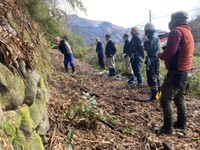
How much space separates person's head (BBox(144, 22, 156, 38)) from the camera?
24.1 ft

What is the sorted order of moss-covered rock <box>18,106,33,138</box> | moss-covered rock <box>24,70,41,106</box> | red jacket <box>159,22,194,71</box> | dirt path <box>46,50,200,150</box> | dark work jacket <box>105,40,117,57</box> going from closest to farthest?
moss-covered rock <box>18,106,33,138</box> < moss-covered rock <box>24,70,41,106</box> < dirt path <box>46,50,200,150</box> < red jacket <box>159,22,194,71</box> < dark work jacket <box>105,40,117,57</box>

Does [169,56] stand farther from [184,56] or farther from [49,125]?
[49,125]

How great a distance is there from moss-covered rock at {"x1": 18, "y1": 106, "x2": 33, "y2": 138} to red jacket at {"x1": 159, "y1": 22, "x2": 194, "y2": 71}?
2.55m

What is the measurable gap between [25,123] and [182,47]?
9.35 ft

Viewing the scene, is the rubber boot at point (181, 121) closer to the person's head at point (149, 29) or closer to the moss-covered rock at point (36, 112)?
the moss-covered rock at point (36, 112)

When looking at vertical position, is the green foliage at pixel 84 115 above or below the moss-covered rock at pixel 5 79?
A: below

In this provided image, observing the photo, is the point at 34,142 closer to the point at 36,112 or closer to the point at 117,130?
the point at 36,112

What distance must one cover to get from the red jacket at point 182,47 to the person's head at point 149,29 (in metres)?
2.44

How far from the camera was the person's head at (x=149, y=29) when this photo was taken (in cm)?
733

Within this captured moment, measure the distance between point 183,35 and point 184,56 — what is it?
0.33 meters

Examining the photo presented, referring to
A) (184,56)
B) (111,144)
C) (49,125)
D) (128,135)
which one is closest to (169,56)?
(184,56)

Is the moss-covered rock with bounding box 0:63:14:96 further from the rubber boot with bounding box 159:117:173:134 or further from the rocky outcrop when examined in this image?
the rubber boot with bounding box 159:117:173:134

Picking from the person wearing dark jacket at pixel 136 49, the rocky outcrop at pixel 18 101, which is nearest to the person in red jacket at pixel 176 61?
the rocky outcrop at pixel 18 101

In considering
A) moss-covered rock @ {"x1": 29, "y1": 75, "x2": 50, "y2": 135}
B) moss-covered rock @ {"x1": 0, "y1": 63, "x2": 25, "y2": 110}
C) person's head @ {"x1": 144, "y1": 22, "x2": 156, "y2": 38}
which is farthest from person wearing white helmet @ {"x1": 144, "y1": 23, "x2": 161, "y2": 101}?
moss-covered rock @ {"x1": 0, "y1": 63, "x2": 25, "y2": 110}
